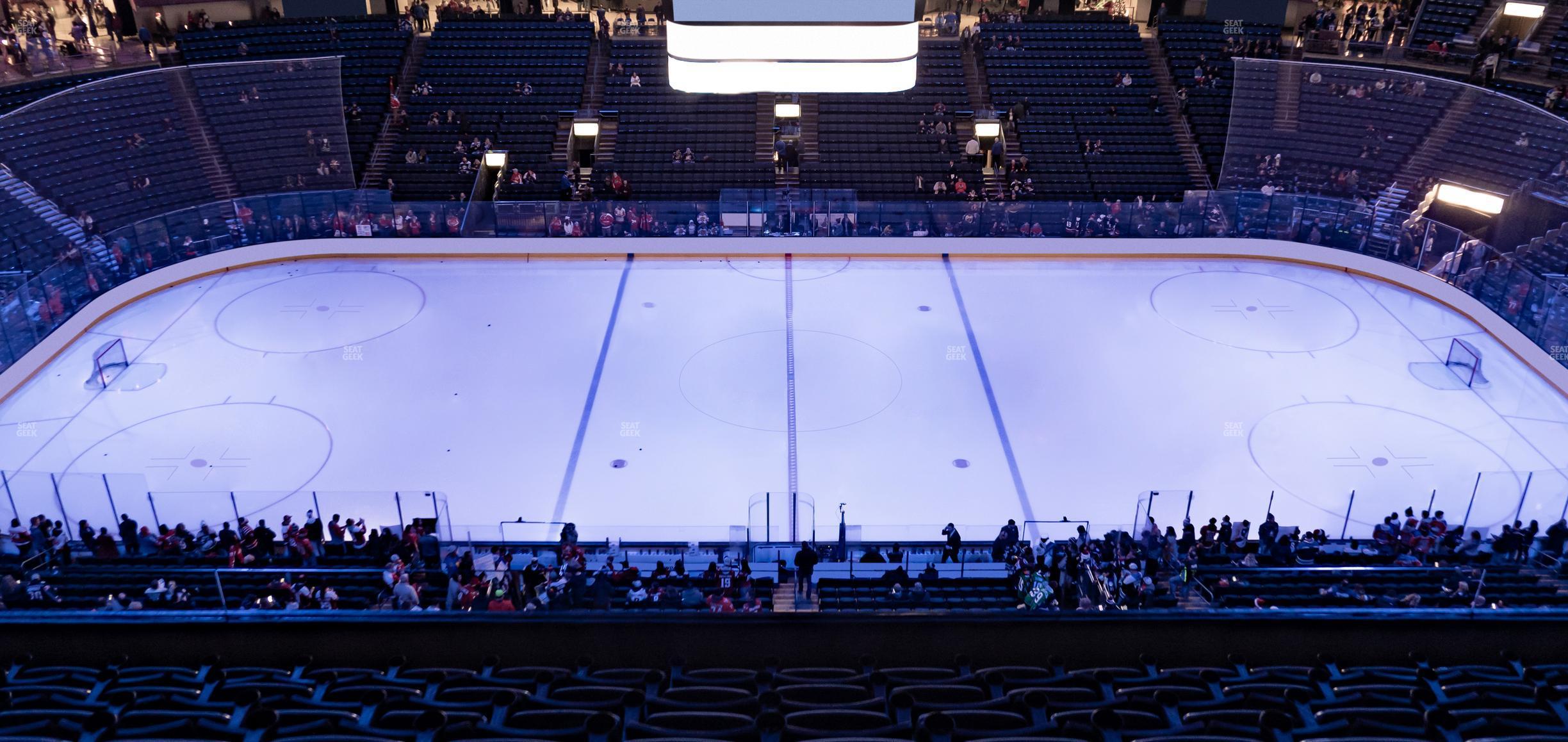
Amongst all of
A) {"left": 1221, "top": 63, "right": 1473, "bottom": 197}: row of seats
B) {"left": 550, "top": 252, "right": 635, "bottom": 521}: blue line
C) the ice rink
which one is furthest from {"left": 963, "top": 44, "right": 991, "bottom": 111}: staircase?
{"left": 550, "top": 252, "right": 635, "bottom": 521}: blue line

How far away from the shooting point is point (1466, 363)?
661 inches

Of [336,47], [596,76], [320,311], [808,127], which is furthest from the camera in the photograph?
[596,76]

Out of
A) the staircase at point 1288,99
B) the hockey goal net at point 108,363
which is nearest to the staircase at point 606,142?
the hockey goal net at point 108,363

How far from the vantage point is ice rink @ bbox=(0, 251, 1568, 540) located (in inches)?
526

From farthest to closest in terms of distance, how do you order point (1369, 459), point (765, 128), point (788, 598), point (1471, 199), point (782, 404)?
point (765, 128), point (1471, 199), point (782, 404), point (1369, 459), point (788, 598)

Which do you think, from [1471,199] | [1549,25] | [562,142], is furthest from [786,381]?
[1549,25]

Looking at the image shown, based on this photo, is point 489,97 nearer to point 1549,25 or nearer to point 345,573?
point 345,573

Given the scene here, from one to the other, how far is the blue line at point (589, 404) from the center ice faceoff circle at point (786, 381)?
1.41m

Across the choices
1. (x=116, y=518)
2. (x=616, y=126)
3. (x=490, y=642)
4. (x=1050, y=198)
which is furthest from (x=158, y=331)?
(x=1050, y=198)

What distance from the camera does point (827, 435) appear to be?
596 inches

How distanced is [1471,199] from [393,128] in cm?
2349

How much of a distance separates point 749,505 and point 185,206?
15.6m

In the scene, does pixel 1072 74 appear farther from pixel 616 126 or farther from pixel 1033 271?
pixel 616 126

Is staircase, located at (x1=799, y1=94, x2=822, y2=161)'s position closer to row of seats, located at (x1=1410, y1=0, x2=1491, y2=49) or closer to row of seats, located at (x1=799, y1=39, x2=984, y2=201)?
row of seats, located at (x1=799, y1=39, x2=984, y2=201)
